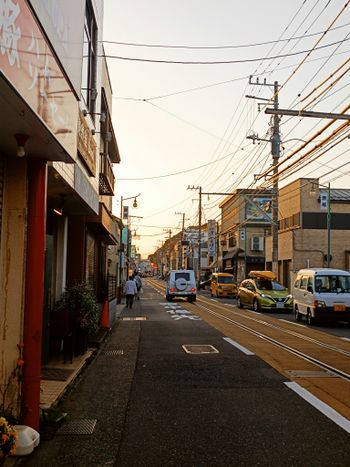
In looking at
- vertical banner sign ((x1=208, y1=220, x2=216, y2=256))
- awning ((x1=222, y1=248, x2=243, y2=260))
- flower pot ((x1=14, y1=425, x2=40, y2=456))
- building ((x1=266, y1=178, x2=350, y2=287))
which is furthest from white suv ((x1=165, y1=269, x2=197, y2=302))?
flower pot ((x1=14, y1=425, x2=40, y2=456))

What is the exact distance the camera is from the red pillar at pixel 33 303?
5492mm

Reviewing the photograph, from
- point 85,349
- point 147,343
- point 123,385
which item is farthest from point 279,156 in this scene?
point 123,385

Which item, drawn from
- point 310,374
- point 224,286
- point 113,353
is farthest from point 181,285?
point 310,374

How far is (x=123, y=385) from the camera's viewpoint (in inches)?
323

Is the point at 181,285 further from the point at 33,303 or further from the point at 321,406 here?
the point at 33,303

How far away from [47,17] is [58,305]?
632 centimetres

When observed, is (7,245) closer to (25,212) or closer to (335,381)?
(25,212)

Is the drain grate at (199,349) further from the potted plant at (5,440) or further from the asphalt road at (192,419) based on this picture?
the potted plant at (5,440)

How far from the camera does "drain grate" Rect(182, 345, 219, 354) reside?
38.5 feet

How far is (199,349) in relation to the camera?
12070 mm

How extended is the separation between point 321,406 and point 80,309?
203 inches

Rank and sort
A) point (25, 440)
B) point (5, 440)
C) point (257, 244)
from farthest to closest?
point (257, 244), point (25, 440), point (5, 440)

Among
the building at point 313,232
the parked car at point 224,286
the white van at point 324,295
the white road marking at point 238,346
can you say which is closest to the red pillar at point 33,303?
the white road marking at point 238,346

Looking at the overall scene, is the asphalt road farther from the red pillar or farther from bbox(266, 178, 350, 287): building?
bbox(266, 178, 350, 287): building
